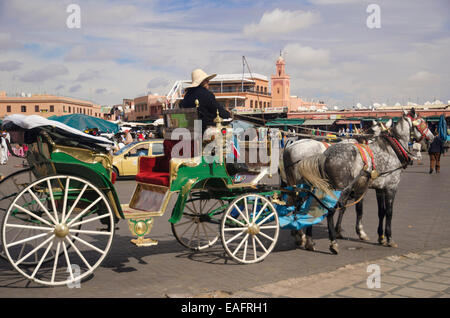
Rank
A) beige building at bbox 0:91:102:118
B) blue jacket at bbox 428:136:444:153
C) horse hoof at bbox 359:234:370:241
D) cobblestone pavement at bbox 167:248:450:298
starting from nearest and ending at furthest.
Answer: cobblestone pavement at bbox 167:248:450:298
horse hoof at bbox 359:234:370:241
blue jacket at bbox 428:136:444:153
beige building at bbox 0:91:102:118

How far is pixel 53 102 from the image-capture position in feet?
307

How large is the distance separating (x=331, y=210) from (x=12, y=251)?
185 inches

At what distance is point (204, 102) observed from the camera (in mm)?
6531

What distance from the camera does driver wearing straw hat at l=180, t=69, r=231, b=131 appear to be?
6.52 metres

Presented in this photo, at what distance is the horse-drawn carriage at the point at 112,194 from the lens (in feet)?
17.5

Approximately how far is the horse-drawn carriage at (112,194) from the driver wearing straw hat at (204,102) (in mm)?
201

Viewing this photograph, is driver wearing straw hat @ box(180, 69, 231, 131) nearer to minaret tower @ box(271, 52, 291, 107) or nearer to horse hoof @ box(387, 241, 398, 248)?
horse hoof @ box(387, 241, 398, 248)

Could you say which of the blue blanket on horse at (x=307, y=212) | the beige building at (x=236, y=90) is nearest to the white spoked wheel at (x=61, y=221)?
the blue blanket on horse at (x=307, y=212)

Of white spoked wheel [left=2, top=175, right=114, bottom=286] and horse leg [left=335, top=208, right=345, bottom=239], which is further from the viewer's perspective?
horse leg [left=335, top=208, right=345, bottom=239]

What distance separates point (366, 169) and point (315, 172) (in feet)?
2.64

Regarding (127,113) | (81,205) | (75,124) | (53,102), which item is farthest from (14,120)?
(127,113)

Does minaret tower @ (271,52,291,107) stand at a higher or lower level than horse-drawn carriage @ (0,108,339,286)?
higher

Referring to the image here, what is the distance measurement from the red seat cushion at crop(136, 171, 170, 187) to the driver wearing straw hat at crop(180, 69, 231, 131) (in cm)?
86
